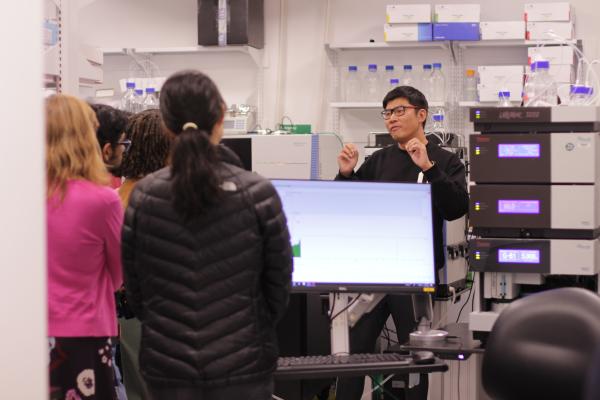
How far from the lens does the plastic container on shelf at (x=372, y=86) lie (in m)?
5.93

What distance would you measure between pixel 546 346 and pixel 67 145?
4.52ft

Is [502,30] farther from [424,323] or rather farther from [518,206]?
[424,323]

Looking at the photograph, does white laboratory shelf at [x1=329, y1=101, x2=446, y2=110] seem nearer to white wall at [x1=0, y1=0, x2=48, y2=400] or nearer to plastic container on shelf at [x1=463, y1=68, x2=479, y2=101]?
plastic container on shelf at [x1=463, y1=68, x2=479, y2=101]

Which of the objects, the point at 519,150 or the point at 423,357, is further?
the point at 519,150

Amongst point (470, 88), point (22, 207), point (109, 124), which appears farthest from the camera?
point (470, 88)

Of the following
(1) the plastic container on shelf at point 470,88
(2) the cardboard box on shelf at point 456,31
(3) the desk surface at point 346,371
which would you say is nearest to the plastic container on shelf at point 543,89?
(3) the desk surface at point 346,371

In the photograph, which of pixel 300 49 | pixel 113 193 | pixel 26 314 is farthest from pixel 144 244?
pixel 300 49

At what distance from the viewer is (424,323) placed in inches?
114

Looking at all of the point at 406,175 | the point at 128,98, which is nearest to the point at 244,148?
the point at 128,98

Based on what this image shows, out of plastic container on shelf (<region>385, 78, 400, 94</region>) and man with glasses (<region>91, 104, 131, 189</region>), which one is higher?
plastic container on shelf (<region>385, 78, 400, 94</region>)

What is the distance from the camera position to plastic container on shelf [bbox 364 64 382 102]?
5930mm

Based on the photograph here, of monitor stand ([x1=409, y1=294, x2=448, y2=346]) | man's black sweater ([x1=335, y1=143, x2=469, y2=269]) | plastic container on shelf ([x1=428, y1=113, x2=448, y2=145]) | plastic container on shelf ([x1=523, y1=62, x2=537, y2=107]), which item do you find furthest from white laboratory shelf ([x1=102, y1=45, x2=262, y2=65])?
monitor stand ([x1=409, y1=294, x2=448, y2=346])

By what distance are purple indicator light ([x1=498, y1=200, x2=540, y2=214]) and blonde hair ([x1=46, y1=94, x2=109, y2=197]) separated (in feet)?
4.40

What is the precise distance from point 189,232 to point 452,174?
1.64m
